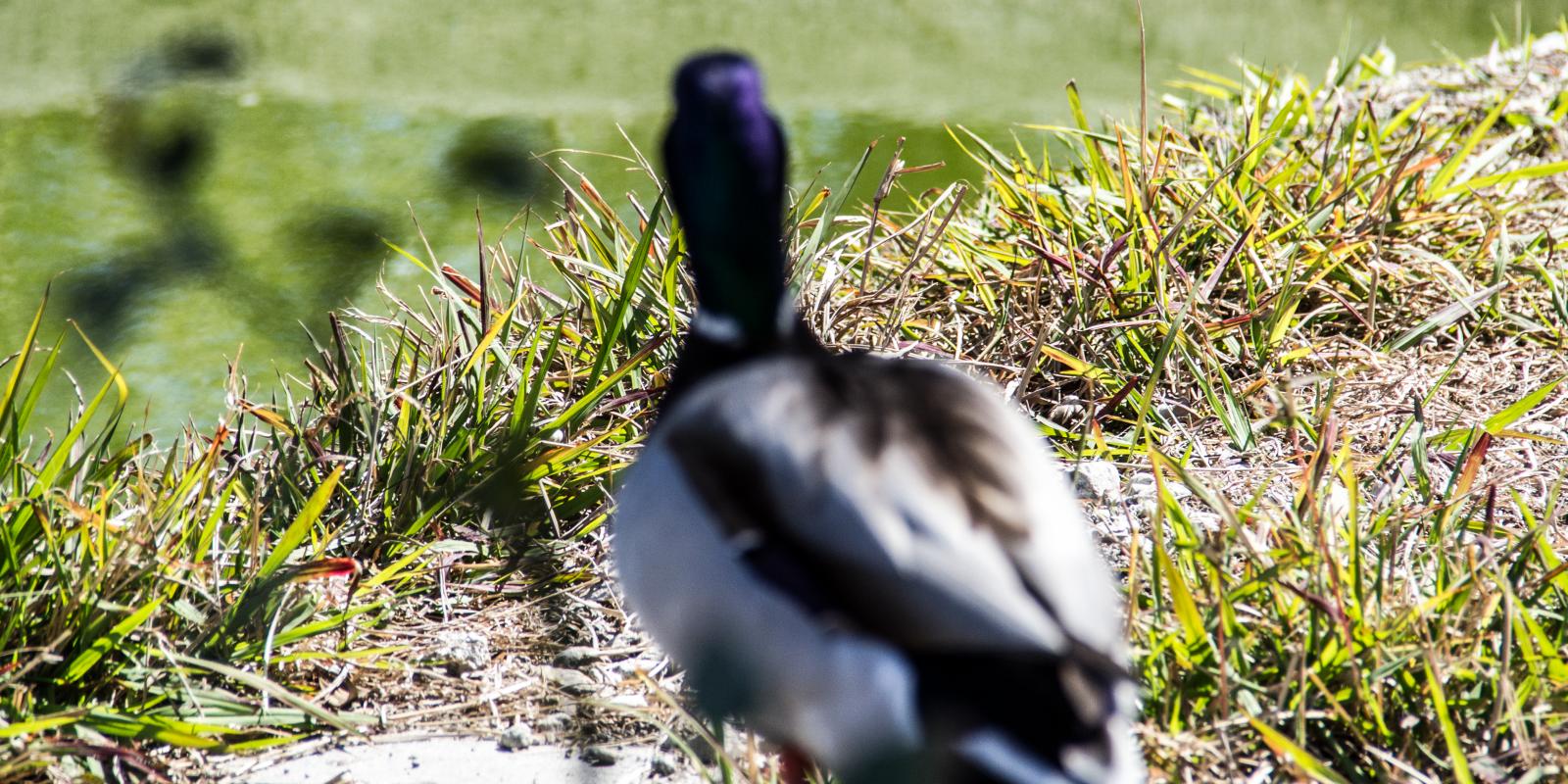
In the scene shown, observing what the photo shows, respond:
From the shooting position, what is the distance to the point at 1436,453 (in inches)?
77.5

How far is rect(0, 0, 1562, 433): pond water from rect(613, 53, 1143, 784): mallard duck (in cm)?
164

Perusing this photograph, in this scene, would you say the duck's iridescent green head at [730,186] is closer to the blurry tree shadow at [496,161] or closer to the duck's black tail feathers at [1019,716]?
the duck's black tail feathers at [1019,716]

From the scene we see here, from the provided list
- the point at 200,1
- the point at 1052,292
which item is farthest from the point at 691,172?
the point at 200,1

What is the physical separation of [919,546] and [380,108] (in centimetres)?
331

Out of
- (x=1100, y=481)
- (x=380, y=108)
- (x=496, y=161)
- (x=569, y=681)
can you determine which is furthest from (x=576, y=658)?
(x=380, y=108)

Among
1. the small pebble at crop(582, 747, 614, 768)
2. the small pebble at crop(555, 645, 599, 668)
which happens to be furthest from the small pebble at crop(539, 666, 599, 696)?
the small pebble at crop(582, 747, 614, 768)

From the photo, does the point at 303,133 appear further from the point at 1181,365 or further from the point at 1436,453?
the point at 1436,453

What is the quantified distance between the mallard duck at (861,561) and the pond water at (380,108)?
1640 millimetres

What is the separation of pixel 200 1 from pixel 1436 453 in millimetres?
4135

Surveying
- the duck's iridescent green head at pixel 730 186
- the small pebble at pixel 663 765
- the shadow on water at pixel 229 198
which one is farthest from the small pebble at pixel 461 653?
the shadow on water at pixel 229 198

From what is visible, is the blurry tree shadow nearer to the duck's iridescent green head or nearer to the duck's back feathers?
the duck's iridescent green head

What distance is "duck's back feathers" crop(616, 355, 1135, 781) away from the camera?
0.97 metres

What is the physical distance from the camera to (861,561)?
1016mm

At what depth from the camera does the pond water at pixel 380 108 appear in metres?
3.05
